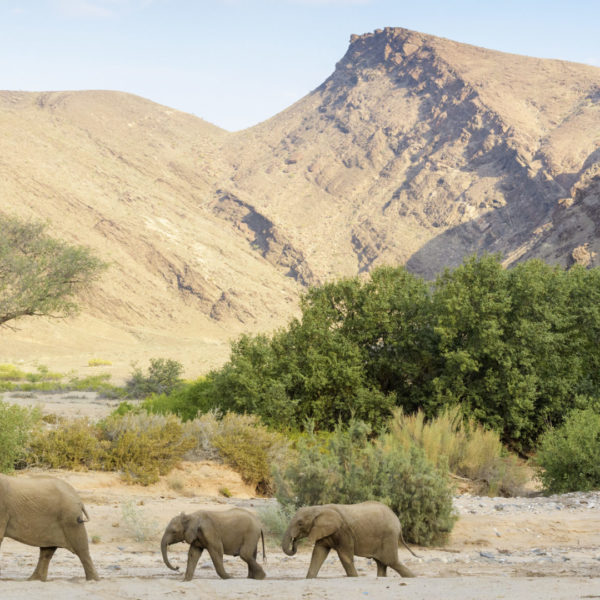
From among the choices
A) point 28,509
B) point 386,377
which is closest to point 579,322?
point 386,377

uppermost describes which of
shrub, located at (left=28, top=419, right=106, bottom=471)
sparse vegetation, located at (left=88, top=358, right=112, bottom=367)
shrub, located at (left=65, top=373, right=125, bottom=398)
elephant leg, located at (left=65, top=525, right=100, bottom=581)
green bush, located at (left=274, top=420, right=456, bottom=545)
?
elephant leg, located at (left=65, top=525, right=100, bottom=581)

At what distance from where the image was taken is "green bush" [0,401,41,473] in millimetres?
11758

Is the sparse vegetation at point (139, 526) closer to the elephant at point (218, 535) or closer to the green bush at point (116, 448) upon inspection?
the elephant at point (218, 535)

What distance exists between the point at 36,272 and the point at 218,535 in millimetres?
24484

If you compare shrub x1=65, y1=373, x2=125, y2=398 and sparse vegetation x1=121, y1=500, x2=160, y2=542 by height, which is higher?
sparse vegetation x1=121, y1=500, x2=160, y2=542

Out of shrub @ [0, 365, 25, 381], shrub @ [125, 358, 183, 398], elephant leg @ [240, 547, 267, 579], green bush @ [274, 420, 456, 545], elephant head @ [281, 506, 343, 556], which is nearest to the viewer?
elephant head @ [281, 506, 343, 556]

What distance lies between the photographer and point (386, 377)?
20375 mm

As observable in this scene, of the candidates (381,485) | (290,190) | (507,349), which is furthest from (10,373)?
(290,190)

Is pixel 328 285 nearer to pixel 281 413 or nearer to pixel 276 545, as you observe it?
pixel 281 413

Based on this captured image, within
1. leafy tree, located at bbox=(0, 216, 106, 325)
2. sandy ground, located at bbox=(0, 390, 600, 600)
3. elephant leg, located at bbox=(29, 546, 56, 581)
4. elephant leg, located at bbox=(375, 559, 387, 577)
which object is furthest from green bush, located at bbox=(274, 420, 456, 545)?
leafy tree, located at bbox=(0, 216, 106, 325)

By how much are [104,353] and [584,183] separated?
1649 inches

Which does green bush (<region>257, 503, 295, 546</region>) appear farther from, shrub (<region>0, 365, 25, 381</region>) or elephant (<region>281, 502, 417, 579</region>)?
shrub (<region>0, 365, 25, 381</region>)

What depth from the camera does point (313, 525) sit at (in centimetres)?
666

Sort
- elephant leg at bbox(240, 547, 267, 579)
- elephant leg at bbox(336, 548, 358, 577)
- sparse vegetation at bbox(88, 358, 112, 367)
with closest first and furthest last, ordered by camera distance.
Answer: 1. elephant leg at bbox(336, 548, 358, 577)
2. elephant leg at bbox(240, 547, 267, 579)
3. sparse vegetation at bbox(88, 358, 112, 367)
